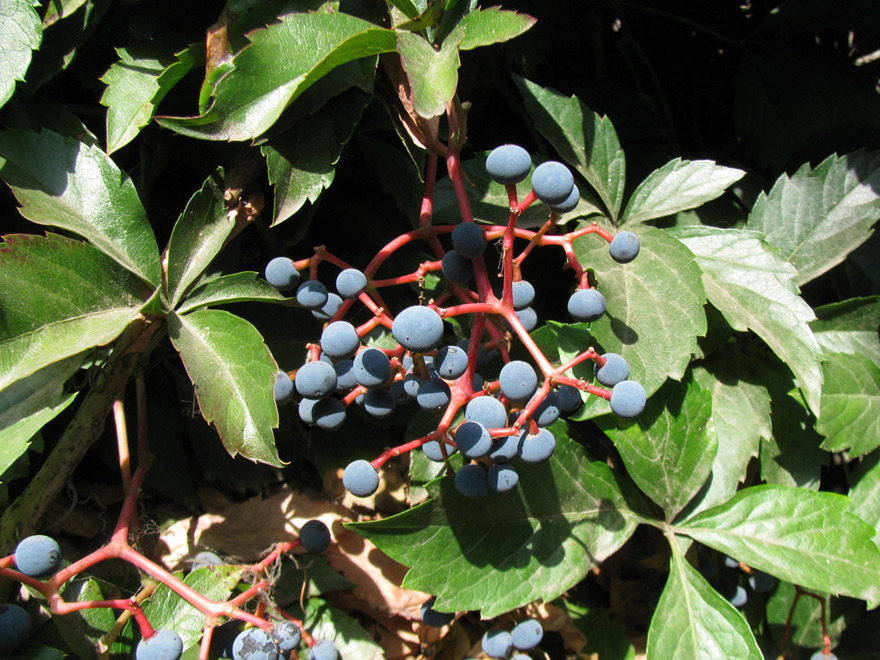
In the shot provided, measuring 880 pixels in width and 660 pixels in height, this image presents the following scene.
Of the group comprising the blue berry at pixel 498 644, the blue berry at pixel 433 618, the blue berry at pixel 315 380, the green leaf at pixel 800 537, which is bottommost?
the blue berry at pixel 498 644

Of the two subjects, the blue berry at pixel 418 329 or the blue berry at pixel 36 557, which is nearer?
the blue berry at pixel 418 329

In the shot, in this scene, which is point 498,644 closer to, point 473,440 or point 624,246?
point 473,440

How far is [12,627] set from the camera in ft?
3.57

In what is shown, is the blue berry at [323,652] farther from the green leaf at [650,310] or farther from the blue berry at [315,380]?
the green leaf at [650,310]

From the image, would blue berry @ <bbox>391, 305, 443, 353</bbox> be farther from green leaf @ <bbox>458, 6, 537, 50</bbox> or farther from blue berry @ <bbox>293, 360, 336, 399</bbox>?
green leaf @ <bbox>458, 6, 537, 50</bbox>

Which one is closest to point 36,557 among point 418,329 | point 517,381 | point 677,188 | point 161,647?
point 161,647

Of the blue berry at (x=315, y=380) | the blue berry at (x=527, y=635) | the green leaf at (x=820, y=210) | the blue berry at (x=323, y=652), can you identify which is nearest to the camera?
the blue berry at (x=315, y=380)

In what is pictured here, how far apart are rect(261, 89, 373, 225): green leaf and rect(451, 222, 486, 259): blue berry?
0.27 metres

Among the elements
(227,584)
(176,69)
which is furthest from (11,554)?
(176,69)

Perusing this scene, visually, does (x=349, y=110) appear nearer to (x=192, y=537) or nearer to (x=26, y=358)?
(x=26, y=358)

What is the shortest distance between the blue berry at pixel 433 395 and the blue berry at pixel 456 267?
188mm

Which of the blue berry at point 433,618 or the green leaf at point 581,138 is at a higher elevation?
the green leaf at point 581,138

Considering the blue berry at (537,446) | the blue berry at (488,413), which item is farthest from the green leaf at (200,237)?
the blue berry at (537,446)

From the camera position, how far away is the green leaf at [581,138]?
136 cm
